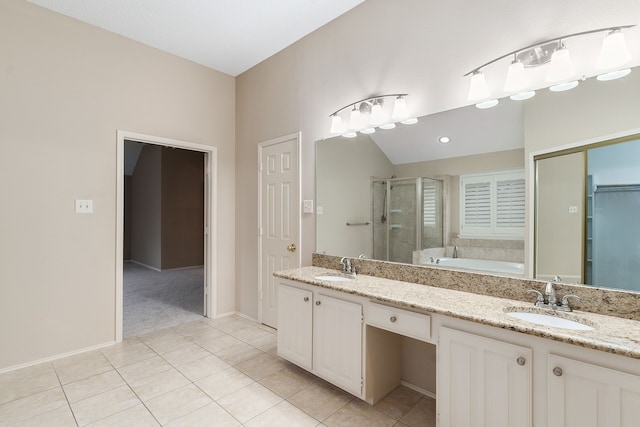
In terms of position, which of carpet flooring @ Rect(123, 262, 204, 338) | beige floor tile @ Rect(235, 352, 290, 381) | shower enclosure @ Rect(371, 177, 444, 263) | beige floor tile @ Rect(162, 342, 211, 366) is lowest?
carpet flooring @ Rect(123, 262, 204, 338)

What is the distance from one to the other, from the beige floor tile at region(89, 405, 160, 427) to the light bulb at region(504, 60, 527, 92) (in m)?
2.85

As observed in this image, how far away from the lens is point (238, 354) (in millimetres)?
2719

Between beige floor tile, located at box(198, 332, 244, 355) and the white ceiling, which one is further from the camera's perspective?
beige floor tile, located at box(198, 332, 244, 355)

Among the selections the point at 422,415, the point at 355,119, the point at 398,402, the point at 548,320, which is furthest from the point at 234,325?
the point at 548,320

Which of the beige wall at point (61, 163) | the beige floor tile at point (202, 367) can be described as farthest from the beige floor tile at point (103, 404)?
the beige wall at point (61, 163)

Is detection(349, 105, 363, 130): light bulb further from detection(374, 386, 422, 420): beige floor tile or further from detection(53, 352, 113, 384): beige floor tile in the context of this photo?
detection(53, 352, 113, 384): beige floor tile

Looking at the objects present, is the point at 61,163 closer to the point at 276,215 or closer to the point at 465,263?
the point at 276,215

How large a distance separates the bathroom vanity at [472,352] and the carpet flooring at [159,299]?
2.00 m

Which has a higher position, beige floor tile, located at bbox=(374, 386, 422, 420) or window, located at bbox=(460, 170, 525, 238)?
window, located at bbox=(460, 170, 525, 238)

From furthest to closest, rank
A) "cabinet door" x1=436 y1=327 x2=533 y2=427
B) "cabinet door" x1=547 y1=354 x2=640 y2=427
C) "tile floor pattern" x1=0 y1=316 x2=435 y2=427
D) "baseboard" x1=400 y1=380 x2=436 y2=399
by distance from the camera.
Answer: "baseboard" x1=400 y1=380 x2=436 y2=399, "tile floor pattern" x1=0 y1=316 x2=435 y2=427, "cabinet door" x1=436 y1=327 x2=533 y2=427, "cabinet door" x1=547 y1=354 x2=640 y2=427

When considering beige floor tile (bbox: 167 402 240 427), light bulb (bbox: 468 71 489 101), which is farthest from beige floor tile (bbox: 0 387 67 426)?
light bulb (bbox: 468 71 489 101)

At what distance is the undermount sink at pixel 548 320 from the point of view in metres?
1.44

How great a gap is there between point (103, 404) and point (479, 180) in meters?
2.84

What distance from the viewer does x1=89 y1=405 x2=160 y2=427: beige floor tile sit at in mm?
1793
